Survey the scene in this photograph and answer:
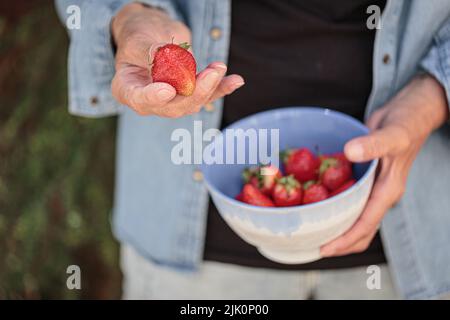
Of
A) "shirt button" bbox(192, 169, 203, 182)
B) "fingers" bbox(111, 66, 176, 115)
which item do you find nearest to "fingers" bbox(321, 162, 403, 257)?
"shirt button" bbox(192, 169, 203, 182)

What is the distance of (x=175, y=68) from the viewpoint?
85cm

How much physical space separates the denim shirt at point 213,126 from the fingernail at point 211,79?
33 cm

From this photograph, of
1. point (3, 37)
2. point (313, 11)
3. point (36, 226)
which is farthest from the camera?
point (36, 226)

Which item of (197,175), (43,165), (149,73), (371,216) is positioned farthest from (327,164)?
(43,165)

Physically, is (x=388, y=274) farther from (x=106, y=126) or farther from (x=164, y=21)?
(x=106, y=126)

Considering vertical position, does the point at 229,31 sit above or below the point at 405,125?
above

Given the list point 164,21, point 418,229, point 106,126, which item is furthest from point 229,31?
point 106,126

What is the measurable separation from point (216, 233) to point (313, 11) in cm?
42

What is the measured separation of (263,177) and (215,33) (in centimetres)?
25

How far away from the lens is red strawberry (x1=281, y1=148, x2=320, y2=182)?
3.58 feet

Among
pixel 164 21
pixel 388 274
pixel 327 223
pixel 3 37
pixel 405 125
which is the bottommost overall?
pixel 388 274

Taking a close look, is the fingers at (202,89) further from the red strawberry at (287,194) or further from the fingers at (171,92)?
the red strawberry at (287,194)

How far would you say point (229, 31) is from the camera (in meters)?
1.11

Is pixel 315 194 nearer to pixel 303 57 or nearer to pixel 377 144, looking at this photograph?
pixel 377 144
